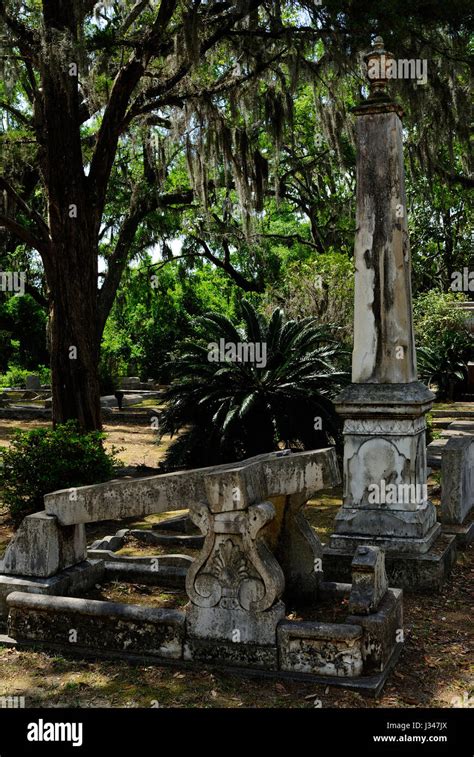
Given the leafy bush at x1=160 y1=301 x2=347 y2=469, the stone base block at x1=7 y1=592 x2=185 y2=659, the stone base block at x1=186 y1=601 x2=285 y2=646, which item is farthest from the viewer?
the leafy bush at x1=160 y1=301 x2=347 y2=469

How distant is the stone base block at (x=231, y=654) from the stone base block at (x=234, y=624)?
0.09ft

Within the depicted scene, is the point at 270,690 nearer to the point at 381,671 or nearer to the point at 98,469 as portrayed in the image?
the point at 381,671

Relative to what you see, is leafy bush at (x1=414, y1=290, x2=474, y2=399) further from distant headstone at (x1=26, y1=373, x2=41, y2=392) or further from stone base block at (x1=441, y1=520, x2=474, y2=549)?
stone base block at (x1=441, y1=520, x2=474, y2=549)

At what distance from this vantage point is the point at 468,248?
28.8m

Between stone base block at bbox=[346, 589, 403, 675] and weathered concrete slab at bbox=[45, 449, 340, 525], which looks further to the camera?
weathered concrete slab at bbox=[45, 449, 340, 525]

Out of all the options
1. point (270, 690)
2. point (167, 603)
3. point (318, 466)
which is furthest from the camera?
point (167, 603)

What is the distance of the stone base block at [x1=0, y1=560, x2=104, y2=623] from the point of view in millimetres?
5105

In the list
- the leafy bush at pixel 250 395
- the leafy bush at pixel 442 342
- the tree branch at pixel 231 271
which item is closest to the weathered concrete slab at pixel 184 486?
the leafy bush at pixel 250 395

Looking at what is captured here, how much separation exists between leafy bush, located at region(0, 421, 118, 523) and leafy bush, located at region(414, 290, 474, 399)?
12.6 metres

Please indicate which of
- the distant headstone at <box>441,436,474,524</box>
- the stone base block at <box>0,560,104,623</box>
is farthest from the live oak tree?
the stone base block at <box>0,560,104,623</box>

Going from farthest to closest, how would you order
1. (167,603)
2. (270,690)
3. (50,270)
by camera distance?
(50,270) → (167,603) → (270,690)

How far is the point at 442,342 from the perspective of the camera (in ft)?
68.6
